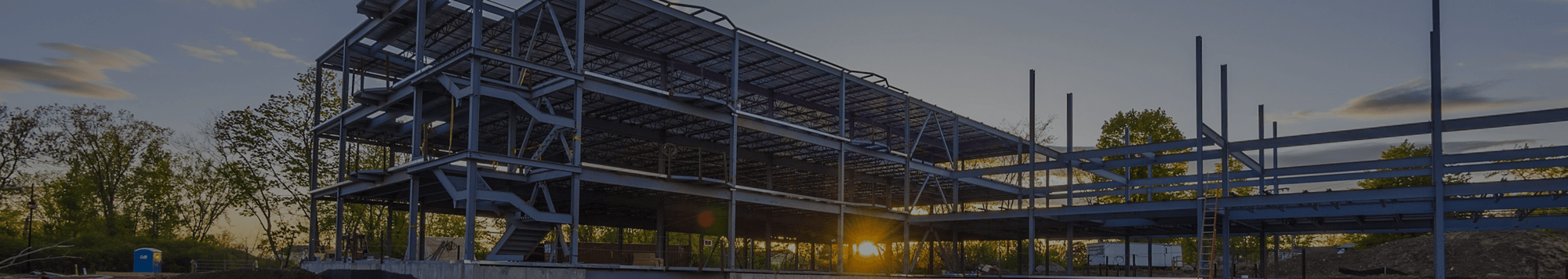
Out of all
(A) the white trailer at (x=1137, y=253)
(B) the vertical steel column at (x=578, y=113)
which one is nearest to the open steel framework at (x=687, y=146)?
(B) the vertical steel column at (x=578, y=113)

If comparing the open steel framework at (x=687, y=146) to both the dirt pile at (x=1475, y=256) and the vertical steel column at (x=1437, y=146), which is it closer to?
the vertical steel column at (x=1437, y=146)

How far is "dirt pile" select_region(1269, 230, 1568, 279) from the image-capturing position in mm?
52812

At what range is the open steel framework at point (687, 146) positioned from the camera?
98.9 ft

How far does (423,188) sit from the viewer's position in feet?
118

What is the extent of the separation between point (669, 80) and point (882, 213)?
11.5m

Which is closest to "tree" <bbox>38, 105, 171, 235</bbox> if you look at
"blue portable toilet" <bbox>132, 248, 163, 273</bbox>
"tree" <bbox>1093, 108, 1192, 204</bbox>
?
"blue portable toilet" <bbox>132, 248, 163, 273</bbox>

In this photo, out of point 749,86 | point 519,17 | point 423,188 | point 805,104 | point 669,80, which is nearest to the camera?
point 519,17

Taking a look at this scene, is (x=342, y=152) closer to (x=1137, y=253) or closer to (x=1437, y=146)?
(x=1437, y=146)

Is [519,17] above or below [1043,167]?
Answer: above

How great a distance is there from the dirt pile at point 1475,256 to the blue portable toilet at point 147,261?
57.3 metres

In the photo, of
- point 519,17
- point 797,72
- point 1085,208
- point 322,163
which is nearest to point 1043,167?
point 1085,208

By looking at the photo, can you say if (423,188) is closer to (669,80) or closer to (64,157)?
(669,80)

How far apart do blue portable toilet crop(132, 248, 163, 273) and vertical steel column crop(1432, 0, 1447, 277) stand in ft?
185

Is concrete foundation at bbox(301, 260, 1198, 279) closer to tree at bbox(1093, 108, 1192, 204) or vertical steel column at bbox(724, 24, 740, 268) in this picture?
vertical steel column at bbox(724, 24, 740, 268)
